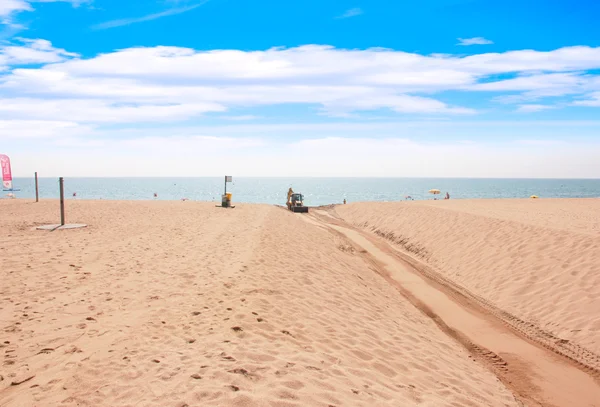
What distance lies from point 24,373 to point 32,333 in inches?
60.1

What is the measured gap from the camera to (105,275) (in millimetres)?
10047

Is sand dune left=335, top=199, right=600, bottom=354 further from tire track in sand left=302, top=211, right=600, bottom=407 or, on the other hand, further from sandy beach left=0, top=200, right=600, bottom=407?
tire track in sand left=302, top=211, right=600, bottom=407

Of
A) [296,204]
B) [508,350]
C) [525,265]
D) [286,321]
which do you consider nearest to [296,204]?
[296,204]

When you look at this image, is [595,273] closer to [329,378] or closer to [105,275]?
[329,378]

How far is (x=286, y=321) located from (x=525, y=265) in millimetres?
10396

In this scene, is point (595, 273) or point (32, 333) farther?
point (595, 273)

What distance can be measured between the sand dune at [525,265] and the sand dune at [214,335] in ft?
1.80

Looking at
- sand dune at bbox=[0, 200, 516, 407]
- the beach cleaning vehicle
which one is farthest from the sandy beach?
the beach cleaning vehicle

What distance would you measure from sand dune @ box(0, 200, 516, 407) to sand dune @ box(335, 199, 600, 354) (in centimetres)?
55

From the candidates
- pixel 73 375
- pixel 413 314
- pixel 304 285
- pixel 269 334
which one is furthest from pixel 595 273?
pixel 73 375

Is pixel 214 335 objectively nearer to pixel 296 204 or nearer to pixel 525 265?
pixel 525 265

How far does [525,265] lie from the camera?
1375 cm

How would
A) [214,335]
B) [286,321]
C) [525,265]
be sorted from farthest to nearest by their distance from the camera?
[525,265] → [286,321] → [214,335]

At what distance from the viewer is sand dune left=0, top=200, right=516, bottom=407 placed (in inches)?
181
